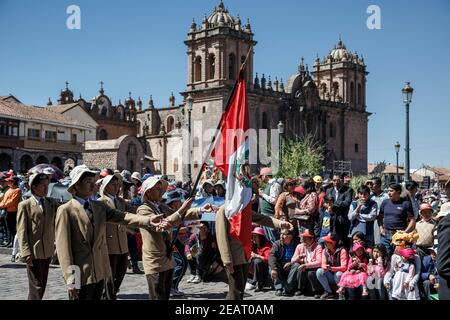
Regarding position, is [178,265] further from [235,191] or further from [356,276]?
[235,191]

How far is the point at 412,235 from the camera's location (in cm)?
826

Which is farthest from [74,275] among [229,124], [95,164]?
[95,164]

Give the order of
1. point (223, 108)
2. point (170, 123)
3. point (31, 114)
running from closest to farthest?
1. point (223, 108)
2. point (31, 114)
3. point (170, 123)

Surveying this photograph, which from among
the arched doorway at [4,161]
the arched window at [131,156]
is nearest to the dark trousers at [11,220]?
the arched doorway at [4,161]

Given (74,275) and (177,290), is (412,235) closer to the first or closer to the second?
(177,290)

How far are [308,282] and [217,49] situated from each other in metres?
45.9

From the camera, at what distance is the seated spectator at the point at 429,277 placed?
7.98m

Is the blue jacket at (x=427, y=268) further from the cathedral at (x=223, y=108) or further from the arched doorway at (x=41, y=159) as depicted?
the arched doorway at (x=41, y=159)

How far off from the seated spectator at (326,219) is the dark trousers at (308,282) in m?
1.07

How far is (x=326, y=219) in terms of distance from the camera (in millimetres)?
10758

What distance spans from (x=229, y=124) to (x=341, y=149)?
216 ft

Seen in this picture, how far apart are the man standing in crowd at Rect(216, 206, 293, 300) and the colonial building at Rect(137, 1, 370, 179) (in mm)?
36802

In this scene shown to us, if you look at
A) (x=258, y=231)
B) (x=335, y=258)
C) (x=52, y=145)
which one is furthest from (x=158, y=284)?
(x=52, y=145)

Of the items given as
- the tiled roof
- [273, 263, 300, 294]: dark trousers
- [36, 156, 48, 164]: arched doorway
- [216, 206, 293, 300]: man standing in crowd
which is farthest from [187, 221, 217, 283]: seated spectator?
[36, 156, 48, 164]: arched doorway
